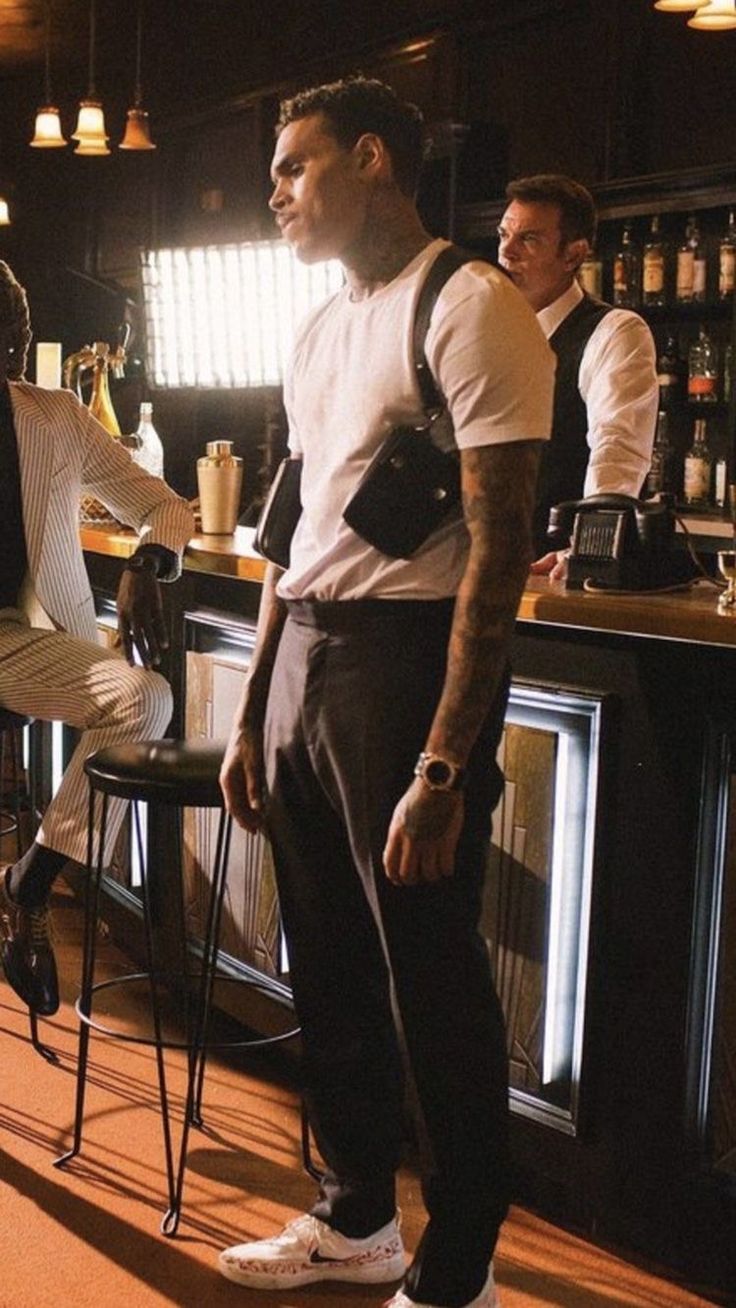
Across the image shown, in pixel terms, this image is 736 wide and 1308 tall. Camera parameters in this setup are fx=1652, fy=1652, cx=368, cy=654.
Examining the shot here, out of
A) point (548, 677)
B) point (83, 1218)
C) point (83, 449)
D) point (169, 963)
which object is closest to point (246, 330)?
point (83, 449)

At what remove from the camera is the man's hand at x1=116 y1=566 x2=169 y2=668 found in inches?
124

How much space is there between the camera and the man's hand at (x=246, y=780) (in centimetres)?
237

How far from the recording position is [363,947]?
2.29 metres

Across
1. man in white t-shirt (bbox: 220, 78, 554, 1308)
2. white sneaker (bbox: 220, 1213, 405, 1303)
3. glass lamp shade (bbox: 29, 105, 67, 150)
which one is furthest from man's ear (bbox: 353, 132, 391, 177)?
glass lamp shade (bbox: 29, 105, 67, 150)

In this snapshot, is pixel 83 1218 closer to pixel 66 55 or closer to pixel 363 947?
pixel 363 947

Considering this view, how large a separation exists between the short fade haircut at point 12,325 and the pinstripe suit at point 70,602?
77 mm

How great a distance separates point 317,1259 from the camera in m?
2.41

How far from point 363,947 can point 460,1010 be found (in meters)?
0.27

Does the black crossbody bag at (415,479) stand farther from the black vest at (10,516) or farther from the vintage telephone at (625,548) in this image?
the black vest at (10,516)

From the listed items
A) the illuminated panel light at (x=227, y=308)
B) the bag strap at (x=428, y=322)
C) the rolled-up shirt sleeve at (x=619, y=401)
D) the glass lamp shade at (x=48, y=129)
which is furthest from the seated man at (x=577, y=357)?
the glass lamp shade at (x=48, y=129)

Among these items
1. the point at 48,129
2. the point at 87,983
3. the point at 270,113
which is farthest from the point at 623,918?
the point at 270,113

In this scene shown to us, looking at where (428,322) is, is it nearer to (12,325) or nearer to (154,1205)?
(154,1205)

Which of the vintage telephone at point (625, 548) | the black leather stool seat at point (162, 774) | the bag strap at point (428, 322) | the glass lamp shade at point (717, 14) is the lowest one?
the black leather stool seat at point (162, 774)

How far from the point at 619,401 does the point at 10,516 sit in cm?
129
